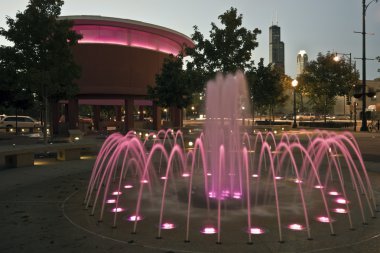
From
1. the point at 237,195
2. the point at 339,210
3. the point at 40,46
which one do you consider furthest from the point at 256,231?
the point at 40,46

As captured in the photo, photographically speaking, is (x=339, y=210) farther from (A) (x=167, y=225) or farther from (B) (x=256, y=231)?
(A) (x=167, y=225)

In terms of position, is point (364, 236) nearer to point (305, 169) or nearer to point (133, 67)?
point (305, 169)

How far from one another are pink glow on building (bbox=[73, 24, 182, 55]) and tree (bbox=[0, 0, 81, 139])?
51.0 feet

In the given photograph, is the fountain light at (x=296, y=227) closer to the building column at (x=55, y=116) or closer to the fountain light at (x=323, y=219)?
the fountain light at (x=323, y=219)

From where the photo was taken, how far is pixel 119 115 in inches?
2213

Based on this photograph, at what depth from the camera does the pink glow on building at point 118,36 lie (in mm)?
38281

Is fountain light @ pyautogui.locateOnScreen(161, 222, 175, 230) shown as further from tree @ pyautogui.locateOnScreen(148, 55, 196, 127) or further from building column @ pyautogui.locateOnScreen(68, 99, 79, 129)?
building column @ pyautogui.locateOnScreen(68, 99, 79, 129)

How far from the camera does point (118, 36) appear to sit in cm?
3925

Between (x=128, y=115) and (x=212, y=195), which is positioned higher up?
(x=128, y=115)

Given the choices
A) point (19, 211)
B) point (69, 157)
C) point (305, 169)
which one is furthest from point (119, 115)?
point (19, 211)

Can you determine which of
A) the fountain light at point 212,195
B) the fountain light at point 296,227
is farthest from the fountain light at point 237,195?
the fountain light at point 296,227

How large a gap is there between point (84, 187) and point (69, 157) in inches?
295

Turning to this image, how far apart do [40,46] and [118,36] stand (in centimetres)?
1846

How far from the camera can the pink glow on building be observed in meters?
38.3
